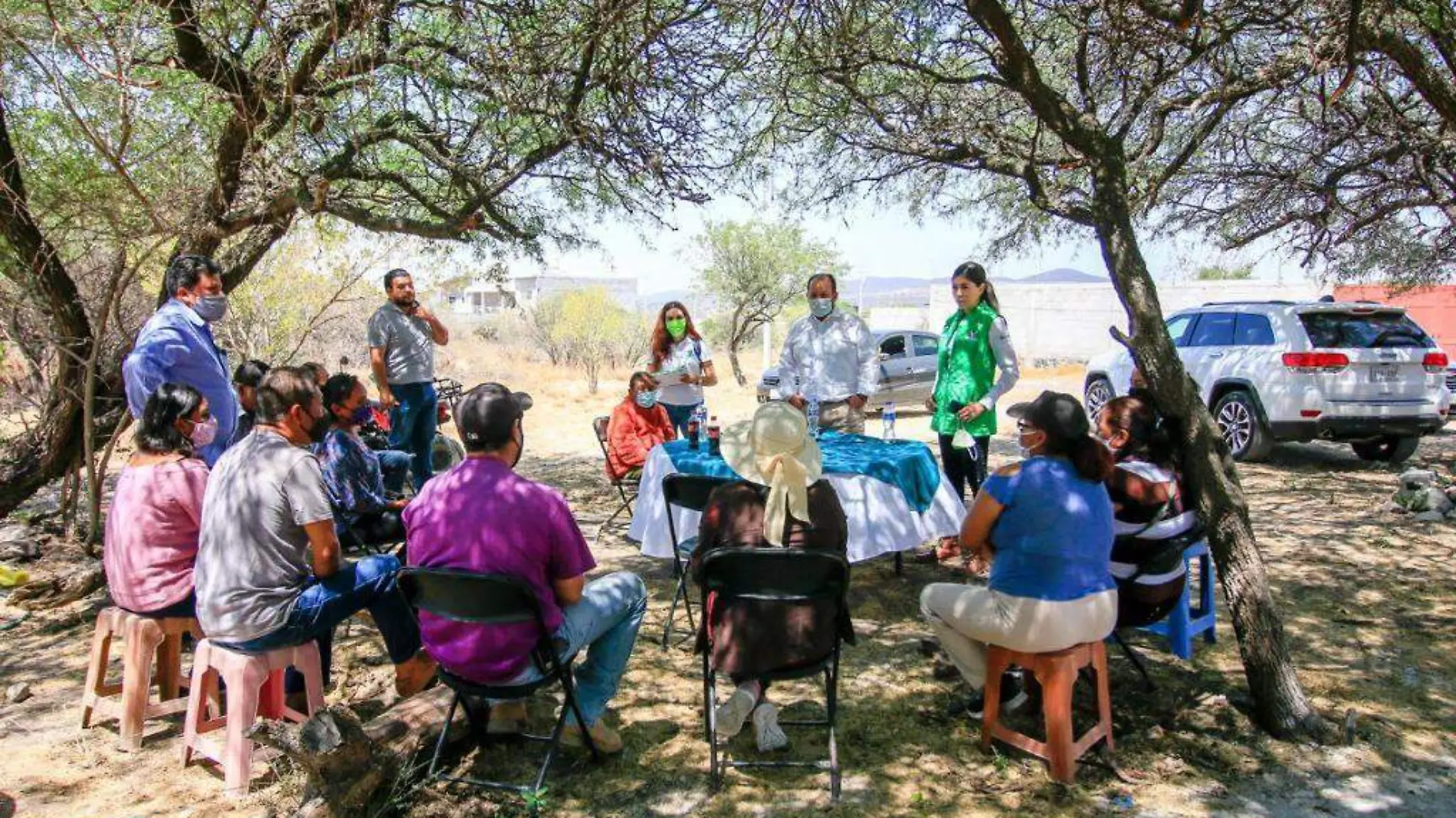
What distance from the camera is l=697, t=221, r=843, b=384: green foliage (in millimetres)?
22234

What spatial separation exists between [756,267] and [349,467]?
18408 millimetres

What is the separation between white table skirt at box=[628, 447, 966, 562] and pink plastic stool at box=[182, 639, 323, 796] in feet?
6.53

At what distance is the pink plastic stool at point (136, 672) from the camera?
3.40 m

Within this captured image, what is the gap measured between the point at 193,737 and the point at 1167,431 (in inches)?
154

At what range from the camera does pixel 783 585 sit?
2.97m

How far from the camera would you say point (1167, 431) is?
12.4 ft

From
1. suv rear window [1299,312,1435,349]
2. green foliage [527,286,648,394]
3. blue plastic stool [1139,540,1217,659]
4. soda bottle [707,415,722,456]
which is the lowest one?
blue plastic stool [1139,540,1217,659]

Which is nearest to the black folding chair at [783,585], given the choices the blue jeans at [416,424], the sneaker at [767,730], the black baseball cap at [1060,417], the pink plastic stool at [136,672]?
the sneaker at [767,730]

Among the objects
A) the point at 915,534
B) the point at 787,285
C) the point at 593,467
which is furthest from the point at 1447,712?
the point at 787,285

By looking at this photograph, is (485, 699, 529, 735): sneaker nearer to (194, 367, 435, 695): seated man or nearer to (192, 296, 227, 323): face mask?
(194, 367, 435, 695): seated man

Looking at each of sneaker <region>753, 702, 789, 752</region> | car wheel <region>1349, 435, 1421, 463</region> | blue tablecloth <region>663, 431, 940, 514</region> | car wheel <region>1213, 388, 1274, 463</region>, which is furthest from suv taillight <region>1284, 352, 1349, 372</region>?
sneaker <region>753, 702, 789, 752</region>

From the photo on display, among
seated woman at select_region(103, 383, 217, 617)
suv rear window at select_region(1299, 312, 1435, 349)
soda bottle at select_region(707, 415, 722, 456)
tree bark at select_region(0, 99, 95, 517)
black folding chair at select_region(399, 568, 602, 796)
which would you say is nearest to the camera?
black folding chair at select_region(399, 568, 602, 796)

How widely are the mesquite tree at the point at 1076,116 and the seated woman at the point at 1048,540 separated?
69 centimetres

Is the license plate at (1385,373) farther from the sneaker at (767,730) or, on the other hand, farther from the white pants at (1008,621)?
the sneaker at (767,730)
